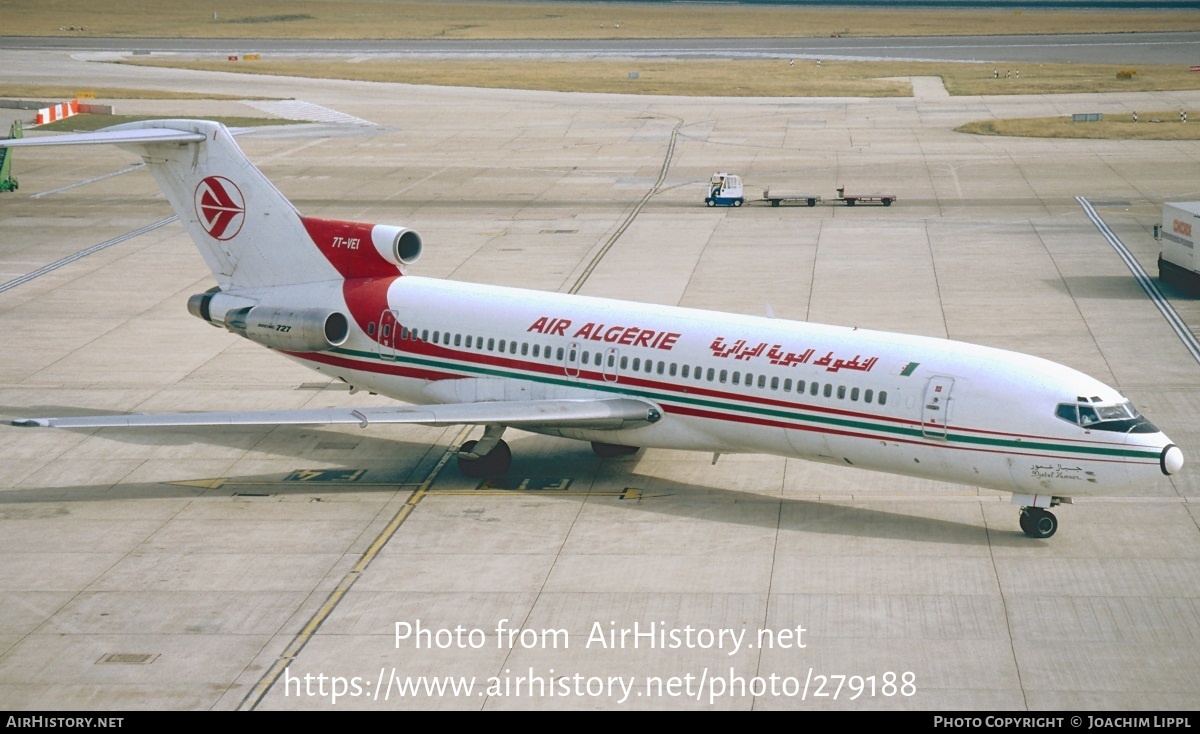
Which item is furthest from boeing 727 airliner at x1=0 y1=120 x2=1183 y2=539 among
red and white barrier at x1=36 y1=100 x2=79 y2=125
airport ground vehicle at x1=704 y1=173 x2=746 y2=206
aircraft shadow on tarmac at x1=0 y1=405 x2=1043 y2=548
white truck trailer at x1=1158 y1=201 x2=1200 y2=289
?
red and white barrier at x1=36 y1=100 x2=79 y2=125

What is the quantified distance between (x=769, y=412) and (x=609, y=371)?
3315mm

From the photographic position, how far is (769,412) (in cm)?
2550

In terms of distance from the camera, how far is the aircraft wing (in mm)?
26281

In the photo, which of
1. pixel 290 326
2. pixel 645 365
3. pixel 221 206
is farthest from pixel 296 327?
pixel 645 365

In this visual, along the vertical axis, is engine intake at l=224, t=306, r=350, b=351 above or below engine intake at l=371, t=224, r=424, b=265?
below

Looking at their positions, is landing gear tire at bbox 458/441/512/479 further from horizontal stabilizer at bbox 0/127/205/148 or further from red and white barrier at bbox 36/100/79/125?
red and white barrier at bbox 36/100/79/125

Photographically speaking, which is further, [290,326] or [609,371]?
[290,326]

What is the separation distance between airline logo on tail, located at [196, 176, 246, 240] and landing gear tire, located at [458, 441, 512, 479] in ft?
24.9

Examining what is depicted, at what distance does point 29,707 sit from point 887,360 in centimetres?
1418

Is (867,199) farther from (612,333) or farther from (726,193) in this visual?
(612,333)

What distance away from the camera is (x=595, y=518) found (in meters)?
25.4

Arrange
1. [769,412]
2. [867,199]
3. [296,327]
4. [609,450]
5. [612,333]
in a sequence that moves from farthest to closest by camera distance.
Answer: [867,199], [296,327], [609,450], [612,333], [769,412]

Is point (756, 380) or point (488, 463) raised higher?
point (756, 380)
